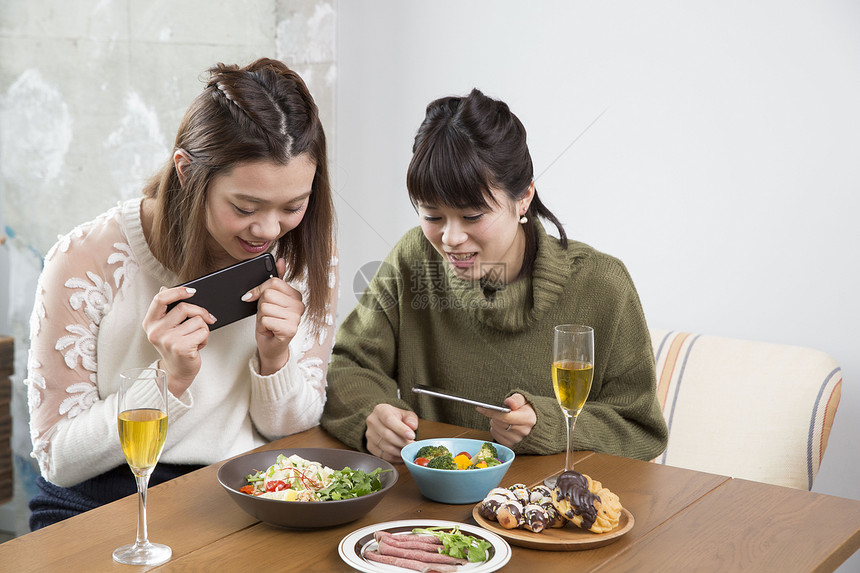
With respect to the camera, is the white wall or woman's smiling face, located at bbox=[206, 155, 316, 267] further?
the white wall

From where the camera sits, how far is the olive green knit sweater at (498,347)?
61.8 inches

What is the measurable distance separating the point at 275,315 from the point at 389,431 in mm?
278

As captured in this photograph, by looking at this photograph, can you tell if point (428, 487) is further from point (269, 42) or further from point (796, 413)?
point (269, 42)

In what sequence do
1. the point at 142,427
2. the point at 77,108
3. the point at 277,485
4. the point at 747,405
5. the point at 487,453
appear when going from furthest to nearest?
1. the point at 77,108
2. the point at 747,405
3. the point at 487,453
4. the point at 277,485
5. the point at 142,427

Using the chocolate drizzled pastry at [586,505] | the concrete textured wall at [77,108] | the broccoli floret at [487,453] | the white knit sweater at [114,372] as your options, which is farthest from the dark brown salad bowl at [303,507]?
the concrete textured wall at [77,108]

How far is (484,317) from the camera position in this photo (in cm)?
174

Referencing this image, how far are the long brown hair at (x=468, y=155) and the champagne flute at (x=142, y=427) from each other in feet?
2.33

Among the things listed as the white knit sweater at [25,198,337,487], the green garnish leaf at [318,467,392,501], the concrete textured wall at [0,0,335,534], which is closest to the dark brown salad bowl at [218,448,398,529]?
the green garnish leaf at [318,467,392,501]

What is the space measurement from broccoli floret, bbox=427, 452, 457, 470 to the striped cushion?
105 cm

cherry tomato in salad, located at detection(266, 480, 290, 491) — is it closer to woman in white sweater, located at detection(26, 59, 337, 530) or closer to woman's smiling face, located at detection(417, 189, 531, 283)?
woman in white sweater, located at detection(26, 59, 337, 530)

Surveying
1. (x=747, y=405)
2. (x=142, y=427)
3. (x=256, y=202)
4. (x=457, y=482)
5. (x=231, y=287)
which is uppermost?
(x=256, y=202)

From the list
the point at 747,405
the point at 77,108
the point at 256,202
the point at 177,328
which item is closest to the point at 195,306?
the point at 177,328

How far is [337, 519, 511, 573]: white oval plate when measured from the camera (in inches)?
39.8

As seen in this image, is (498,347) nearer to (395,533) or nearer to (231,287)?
(231,287)
